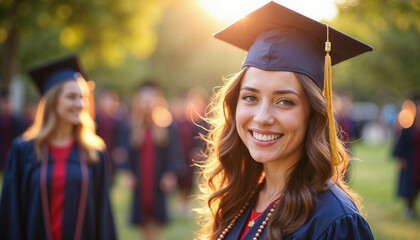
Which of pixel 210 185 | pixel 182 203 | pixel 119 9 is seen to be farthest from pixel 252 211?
pixel 119 9

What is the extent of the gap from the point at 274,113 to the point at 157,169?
4692mm

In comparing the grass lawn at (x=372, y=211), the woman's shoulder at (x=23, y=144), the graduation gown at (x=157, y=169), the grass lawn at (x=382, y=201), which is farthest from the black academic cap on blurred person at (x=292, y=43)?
the graduation gown at (x=157, y=169)

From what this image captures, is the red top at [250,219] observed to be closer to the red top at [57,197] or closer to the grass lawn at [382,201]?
the grass lawn at [382,201]

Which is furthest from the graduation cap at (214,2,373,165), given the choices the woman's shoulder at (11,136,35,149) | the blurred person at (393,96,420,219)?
the blurred person at (393,96,420,219)

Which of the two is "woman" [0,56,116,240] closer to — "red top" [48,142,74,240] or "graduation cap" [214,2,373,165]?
"red top" [48,142,74,240]

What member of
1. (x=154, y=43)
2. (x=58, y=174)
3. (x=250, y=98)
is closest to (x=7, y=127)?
(x=154, y=43)

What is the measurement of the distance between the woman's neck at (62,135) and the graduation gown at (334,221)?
2.56 m

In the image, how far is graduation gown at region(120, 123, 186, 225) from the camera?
6.26 meters

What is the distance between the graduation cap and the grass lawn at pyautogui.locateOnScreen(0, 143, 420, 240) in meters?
2.46

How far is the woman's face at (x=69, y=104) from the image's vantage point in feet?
12.6

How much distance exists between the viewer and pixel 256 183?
→ 2529 millimetres

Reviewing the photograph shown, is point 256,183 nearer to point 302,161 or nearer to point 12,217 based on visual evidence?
point 302,161

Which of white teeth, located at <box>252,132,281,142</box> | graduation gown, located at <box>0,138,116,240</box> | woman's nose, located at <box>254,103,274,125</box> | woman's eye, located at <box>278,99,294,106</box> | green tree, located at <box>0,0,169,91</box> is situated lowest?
graduation gown, located at <box>0,138,116,240</box>

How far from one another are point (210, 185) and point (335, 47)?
3.67 ft
